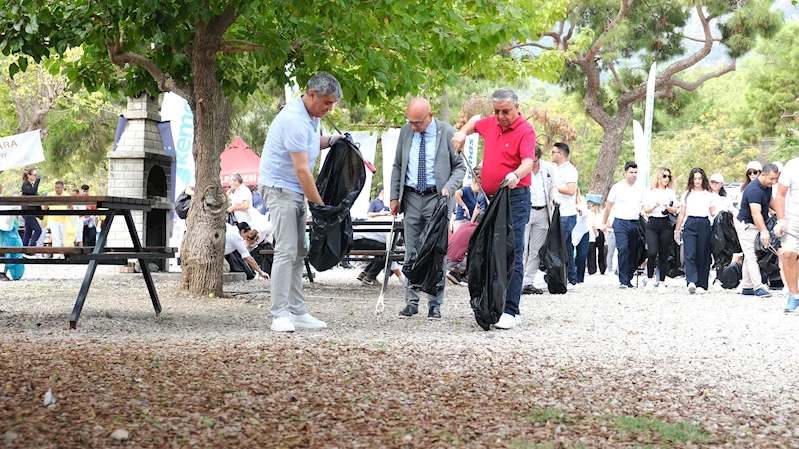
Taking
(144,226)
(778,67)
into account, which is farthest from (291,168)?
(778,67)

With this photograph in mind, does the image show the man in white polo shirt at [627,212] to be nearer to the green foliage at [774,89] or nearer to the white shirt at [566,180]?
the white shirt at [566,180]

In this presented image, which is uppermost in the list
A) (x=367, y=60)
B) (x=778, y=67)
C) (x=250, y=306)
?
(x=778, y=67)

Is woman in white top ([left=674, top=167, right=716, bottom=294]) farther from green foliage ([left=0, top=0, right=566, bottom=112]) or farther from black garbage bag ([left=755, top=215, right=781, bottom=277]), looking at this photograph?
green foliage ([left=0, top=0, right=566, bottom=112])

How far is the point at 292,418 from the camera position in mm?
4359

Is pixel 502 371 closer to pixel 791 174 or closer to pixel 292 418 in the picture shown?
pixel 292 418

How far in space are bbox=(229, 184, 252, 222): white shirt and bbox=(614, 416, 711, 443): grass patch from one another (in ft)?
38.3

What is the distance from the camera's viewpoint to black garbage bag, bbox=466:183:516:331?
25.7 ft

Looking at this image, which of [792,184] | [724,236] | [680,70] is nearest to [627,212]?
[724,236]

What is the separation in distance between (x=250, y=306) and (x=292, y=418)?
19.6ft

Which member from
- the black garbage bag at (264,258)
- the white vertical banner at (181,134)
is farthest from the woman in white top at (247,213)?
the white vertical banner at (181,134)

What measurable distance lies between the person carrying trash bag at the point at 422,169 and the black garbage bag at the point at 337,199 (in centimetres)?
87

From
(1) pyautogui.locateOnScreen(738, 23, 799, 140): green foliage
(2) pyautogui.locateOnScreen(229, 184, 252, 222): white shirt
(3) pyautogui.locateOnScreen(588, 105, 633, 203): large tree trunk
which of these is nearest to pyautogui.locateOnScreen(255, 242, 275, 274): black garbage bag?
Result: (2) pyautogui.locateOnScreen(229, 184, 252, 222): white shirt

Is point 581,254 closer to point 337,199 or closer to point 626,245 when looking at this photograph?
point 626,245

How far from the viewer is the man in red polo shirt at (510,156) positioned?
8.01 metres
